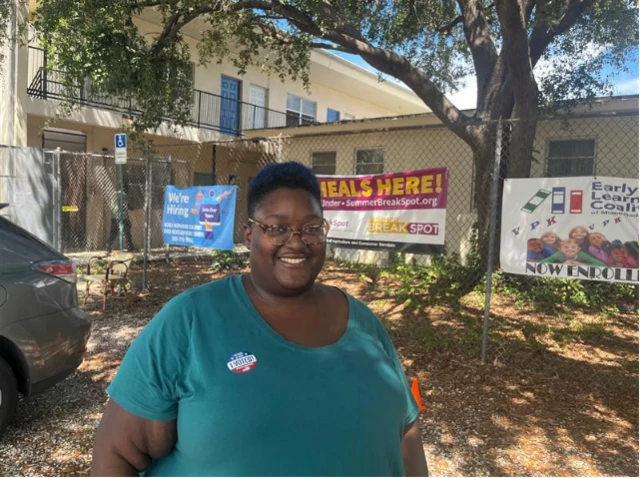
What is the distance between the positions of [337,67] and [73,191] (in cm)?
931

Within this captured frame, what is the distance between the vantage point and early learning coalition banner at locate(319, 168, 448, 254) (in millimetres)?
5410

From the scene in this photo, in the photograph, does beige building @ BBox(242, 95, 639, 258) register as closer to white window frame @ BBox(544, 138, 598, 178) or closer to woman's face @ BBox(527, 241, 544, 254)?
white window frame @ BBox(544, 138, 598, 178)

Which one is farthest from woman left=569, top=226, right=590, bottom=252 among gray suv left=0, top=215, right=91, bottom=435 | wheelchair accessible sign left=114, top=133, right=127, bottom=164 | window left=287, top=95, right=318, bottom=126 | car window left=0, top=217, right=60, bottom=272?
window left=287, top=95, right=318, bottom=126

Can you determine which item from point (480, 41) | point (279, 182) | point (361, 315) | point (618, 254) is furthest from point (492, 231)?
point (480, 41)

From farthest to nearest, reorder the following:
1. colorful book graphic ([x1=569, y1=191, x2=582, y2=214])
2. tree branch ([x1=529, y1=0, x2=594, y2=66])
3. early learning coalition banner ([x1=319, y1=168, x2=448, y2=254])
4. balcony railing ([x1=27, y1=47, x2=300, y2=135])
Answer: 1. balcony railing ([x1=27, y1=47, x2=300, y2=135])
2. tree branch ([x1=529, y1=0, x2=594, y2=66])
3. early learning coalition banner ([x1=319, y1=168, x2=448, y2=254])
4. colorful book graphic ([x1=569, y1=191, x2=582, y2=214])

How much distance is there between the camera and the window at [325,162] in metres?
13.3


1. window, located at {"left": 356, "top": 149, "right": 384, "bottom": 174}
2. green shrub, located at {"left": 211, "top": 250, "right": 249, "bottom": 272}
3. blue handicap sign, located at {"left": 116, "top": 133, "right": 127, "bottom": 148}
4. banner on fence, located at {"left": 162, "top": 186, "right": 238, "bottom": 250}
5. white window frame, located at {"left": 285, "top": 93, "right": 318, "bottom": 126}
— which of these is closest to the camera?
banner on fence, located at {"left": 162, "top": 186, "right": 238, "bottom": 250}

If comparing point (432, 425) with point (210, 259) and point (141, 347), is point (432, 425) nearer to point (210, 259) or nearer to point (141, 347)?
point (141, 347)

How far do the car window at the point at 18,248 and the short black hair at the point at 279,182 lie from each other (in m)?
2.69

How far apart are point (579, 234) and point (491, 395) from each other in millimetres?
1653

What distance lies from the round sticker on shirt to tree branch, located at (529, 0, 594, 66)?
7.05 meters

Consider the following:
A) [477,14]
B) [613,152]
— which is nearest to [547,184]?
[477,14]

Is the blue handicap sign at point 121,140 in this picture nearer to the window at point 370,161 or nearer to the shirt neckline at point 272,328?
the window at point 370,161

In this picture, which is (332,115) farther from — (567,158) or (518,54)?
(518,54)
